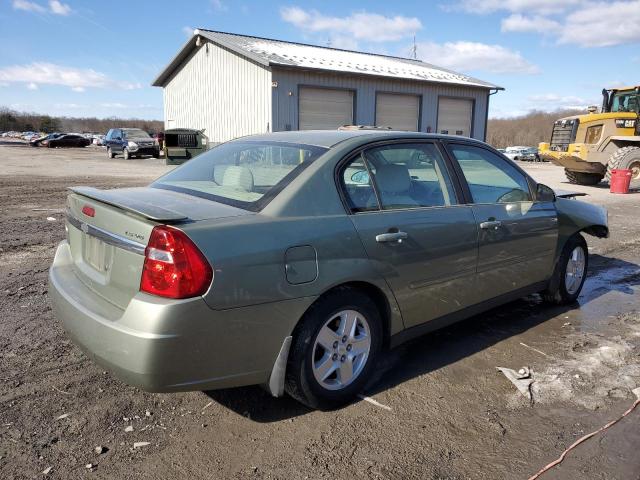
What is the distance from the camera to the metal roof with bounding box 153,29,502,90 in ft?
68.7

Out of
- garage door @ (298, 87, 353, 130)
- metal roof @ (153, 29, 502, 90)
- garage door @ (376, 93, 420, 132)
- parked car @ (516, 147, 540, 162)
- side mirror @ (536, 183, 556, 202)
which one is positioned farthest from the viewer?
parked car @ (516, 147, 540, 162)

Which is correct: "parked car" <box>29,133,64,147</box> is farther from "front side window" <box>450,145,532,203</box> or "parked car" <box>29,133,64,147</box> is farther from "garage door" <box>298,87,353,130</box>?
"front side window" <box>450,145,532,203</box>

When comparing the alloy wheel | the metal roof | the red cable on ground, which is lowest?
the red cable on ground

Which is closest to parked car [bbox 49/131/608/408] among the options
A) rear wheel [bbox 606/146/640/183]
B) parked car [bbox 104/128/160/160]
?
rear wheel [bbox 606/146/640/183]

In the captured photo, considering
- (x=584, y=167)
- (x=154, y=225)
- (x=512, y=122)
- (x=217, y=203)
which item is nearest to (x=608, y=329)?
(x=217, y=203)

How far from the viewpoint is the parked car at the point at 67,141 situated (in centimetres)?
5031

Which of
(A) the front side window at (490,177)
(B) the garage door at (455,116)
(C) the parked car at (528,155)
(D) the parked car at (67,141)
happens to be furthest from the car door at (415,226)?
(D) the parked car at (67,141)

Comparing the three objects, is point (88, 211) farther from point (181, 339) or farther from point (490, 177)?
point (490, 177)

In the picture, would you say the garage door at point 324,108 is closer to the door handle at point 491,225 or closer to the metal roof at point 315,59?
the metal roof at point 315,59

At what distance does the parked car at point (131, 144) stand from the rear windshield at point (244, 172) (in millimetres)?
27294

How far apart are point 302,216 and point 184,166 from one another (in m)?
1.44

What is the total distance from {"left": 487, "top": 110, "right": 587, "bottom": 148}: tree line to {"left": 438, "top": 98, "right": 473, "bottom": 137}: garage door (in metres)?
40.9

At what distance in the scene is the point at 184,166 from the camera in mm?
3865

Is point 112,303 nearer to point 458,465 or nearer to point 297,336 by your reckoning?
point 297,336
